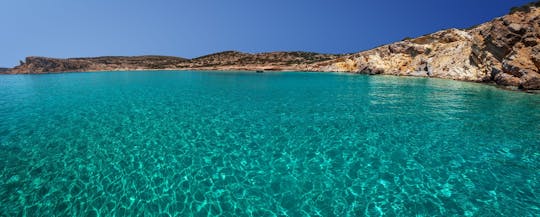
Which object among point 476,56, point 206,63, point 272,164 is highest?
point 476,56

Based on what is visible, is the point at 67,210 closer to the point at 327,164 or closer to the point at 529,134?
the point at 327,164

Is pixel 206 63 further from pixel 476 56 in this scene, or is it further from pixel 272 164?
pixel 272 164

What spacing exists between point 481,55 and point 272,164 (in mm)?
51425

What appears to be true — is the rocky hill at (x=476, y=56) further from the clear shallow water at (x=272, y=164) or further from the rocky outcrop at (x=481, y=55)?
the clear shallow water at (x=272, y=164)

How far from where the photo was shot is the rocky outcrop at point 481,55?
1361 inches

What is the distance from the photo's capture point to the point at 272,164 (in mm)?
11445

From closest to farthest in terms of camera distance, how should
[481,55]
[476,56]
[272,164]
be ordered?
[272,164], [481,55], [476,56]

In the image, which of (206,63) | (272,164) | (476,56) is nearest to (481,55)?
(476,56)

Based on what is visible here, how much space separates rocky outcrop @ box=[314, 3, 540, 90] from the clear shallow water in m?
20.9

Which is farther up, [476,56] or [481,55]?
[481,55]

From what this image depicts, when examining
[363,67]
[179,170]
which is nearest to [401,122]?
[179,170]

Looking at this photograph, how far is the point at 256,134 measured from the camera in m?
15.3

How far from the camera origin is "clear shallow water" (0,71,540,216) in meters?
8.52

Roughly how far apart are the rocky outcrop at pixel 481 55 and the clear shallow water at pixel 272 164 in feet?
68.5
